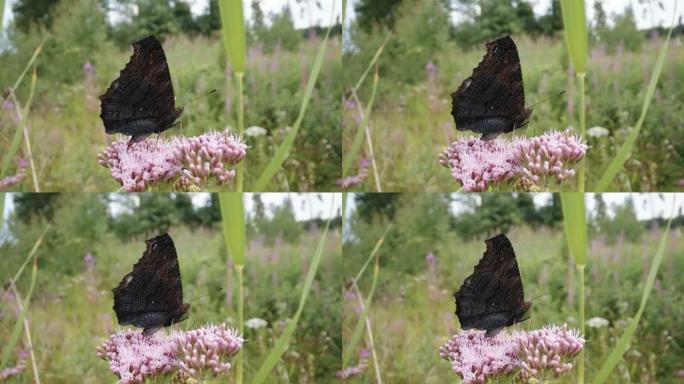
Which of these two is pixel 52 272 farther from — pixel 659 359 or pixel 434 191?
pixel 659 359

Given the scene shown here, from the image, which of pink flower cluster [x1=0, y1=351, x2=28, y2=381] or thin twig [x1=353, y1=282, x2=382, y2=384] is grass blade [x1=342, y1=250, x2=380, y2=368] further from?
pink flower cluster [x1=0, y1=351, x2=28, y2=381]

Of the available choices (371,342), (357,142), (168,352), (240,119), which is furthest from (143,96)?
(371,342)

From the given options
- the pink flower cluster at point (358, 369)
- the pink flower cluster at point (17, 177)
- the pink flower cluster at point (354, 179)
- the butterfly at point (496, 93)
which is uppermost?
the butterfly at point (496, 93)

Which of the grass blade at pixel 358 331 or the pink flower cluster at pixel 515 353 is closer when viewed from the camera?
the pink flower cluster at pixel 515 353

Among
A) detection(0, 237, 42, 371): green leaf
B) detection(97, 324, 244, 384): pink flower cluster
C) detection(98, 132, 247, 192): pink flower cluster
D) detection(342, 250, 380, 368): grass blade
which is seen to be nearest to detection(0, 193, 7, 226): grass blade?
detection(0, 237, 42, 371): green leaf

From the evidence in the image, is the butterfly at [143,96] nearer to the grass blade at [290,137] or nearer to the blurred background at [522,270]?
the grass blade at [290,137]

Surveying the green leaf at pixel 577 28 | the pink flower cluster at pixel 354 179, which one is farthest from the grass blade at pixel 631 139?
the pink flower cluster at pixel 354 179
